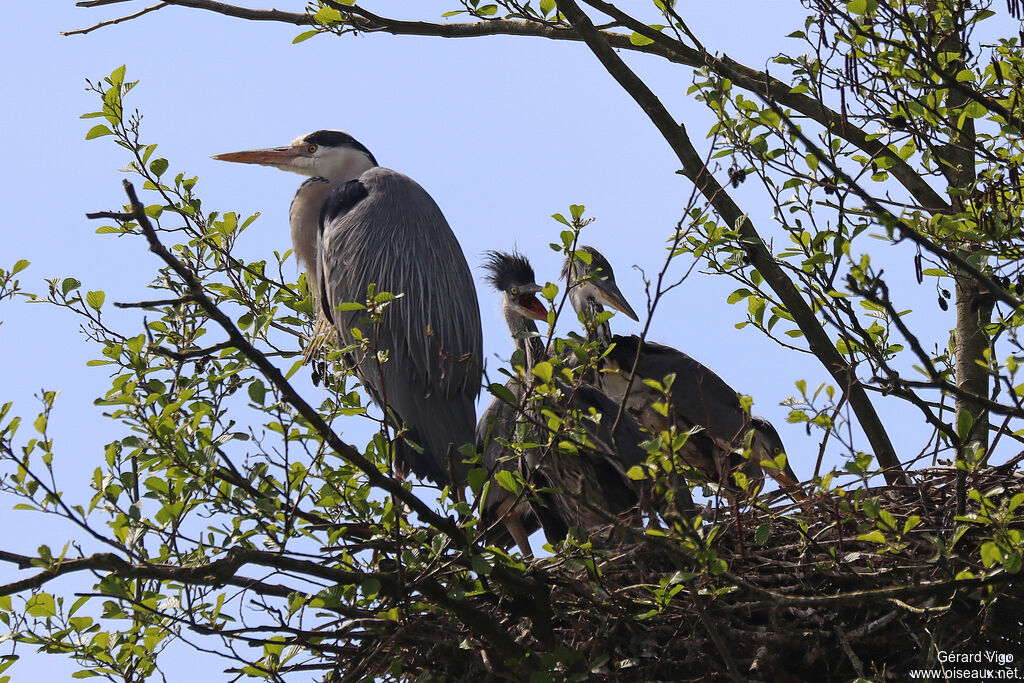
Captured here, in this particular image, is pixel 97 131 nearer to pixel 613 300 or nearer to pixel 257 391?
pixel 257 391

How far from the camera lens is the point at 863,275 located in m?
2.34

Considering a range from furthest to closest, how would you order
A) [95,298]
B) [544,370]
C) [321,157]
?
[321,157] < [95,298] < [544,370]

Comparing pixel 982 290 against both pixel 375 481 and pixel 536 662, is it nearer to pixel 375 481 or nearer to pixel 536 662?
pixel 536 662

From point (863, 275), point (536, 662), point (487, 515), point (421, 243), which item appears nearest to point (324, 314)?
point (421, 243)

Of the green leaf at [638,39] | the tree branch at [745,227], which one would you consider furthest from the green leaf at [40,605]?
the green leaf at [638,39]

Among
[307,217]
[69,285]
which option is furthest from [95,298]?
[307,217]

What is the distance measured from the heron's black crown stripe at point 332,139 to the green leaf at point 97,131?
2.85 metres

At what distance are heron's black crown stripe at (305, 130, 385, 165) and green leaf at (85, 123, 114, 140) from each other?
2.85 metres

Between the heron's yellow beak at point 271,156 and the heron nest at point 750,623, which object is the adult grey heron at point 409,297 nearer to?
the heron's yellow beak at point 271,156

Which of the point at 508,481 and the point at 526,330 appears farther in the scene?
the point at 526,330

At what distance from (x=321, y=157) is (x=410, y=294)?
1.33 meters

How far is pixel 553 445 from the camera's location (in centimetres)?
248

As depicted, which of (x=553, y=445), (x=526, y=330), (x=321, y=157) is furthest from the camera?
(x=321, y=157)

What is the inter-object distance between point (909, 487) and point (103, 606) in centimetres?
203
